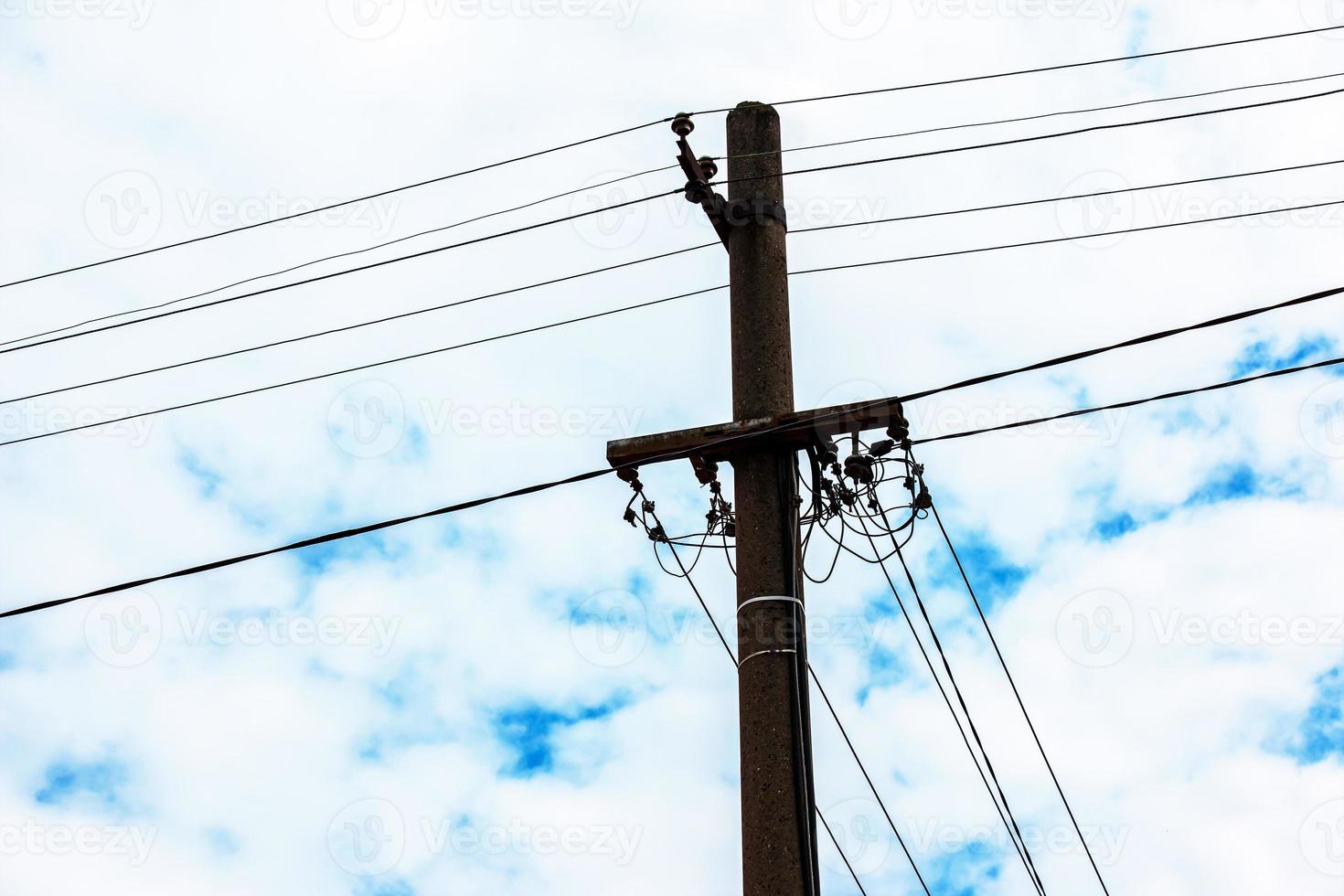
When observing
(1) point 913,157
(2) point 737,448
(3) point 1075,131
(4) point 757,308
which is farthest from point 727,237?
(3) point 1075,131

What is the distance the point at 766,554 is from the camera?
318 inches

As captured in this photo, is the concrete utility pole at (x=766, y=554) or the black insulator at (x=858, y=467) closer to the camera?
the concrete utility pole at (x=766, y=554)

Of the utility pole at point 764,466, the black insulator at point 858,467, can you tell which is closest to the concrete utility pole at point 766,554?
the utility pole at point 764,466

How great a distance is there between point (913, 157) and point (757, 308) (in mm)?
2327

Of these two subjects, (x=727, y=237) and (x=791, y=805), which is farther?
(x=727, y=237)

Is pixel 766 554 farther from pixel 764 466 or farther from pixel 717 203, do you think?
pixel 717 203

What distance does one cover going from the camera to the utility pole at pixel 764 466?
7.50 m

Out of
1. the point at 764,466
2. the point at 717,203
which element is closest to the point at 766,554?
the point at 764,466

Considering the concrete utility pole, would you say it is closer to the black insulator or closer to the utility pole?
the utility pole

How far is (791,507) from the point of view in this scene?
821cm

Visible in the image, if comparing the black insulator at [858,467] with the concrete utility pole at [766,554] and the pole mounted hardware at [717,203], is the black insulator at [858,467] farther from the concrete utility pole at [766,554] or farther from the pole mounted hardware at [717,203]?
the pole mounted hardware at [717,203]

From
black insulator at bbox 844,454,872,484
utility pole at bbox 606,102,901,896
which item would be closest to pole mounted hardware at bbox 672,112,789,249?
utility pole at bbox 606,102,901,896

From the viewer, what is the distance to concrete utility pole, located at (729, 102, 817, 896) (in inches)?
294

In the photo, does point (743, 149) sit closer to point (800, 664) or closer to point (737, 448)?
point (737, 448)
